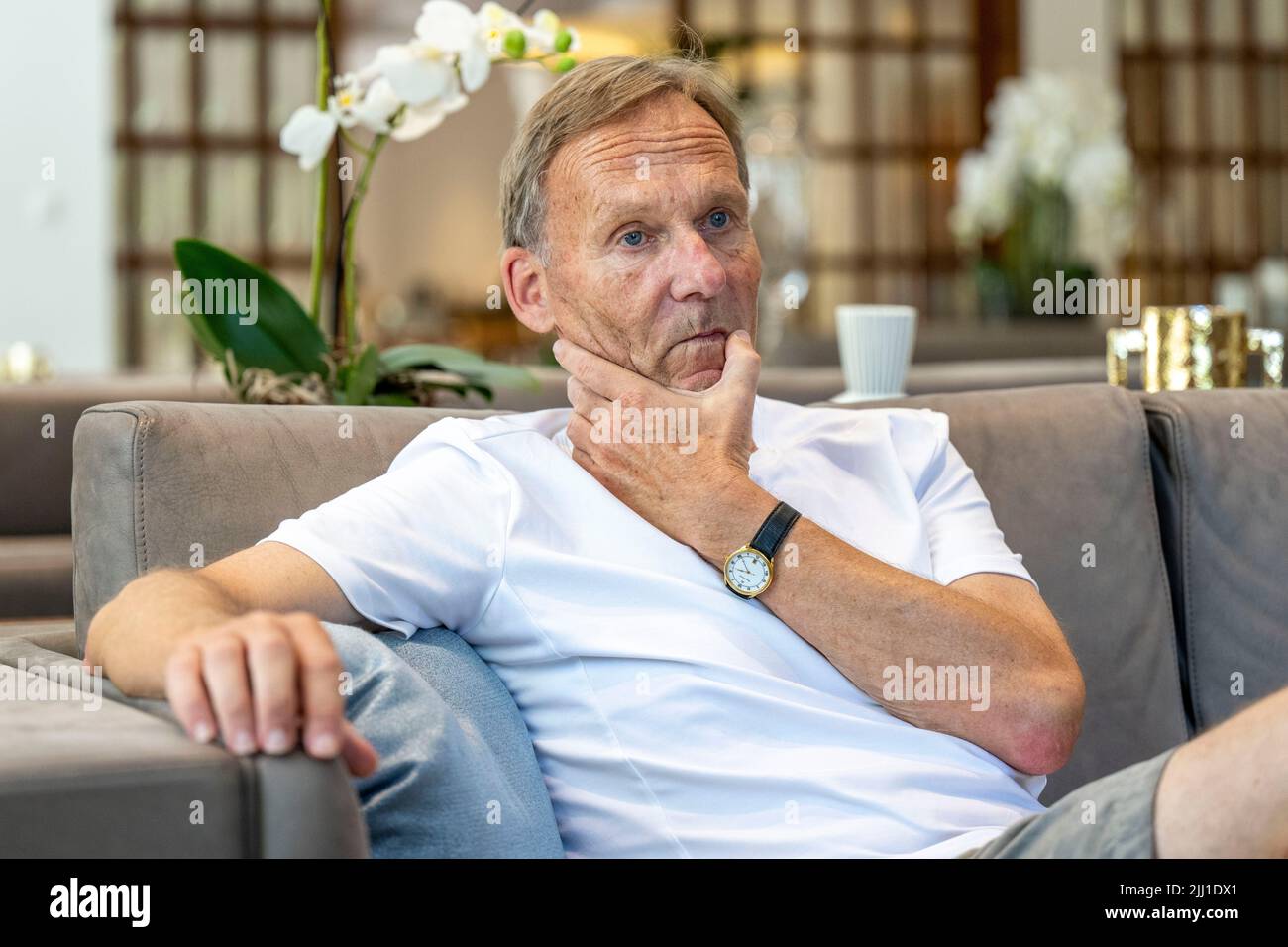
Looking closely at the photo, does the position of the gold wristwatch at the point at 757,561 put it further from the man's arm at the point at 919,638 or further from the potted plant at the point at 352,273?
the potted plant at the point at 352,273

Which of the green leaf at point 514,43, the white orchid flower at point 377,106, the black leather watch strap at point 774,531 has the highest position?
the green leaf at point 514,43

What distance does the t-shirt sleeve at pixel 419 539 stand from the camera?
3.97 ft

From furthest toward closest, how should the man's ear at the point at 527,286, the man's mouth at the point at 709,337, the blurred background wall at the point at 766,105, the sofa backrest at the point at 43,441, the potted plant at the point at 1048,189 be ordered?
the blurred background wall at the point at 766,105 → the potted plant at the point at 1048,189 → the sofa backrest at the point at 43,441 → the man's ear at the point at 527,286 → the man's mouth at the point at 709,337

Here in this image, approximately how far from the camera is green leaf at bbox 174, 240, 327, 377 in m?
1.87

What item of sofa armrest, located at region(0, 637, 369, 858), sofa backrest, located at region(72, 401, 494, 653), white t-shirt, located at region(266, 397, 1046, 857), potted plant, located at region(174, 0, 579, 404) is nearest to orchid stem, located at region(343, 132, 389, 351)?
potted plant, located at region(174, 0, 579, 404)

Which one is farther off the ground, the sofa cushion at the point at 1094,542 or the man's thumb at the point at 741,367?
the man's thumb at the point at 741,367

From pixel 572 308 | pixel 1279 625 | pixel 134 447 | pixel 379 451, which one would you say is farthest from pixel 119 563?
pixel 1279 625

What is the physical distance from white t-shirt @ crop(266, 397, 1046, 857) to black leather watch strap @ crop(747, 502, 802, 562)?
32 millimetres

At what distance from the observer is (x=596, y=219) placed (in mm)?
1453

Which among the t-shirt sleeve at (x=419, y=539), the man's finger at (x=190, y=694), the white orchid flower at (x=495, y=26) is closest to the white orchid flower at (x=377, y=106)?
the white orchid flower at (x=495, y=26)
